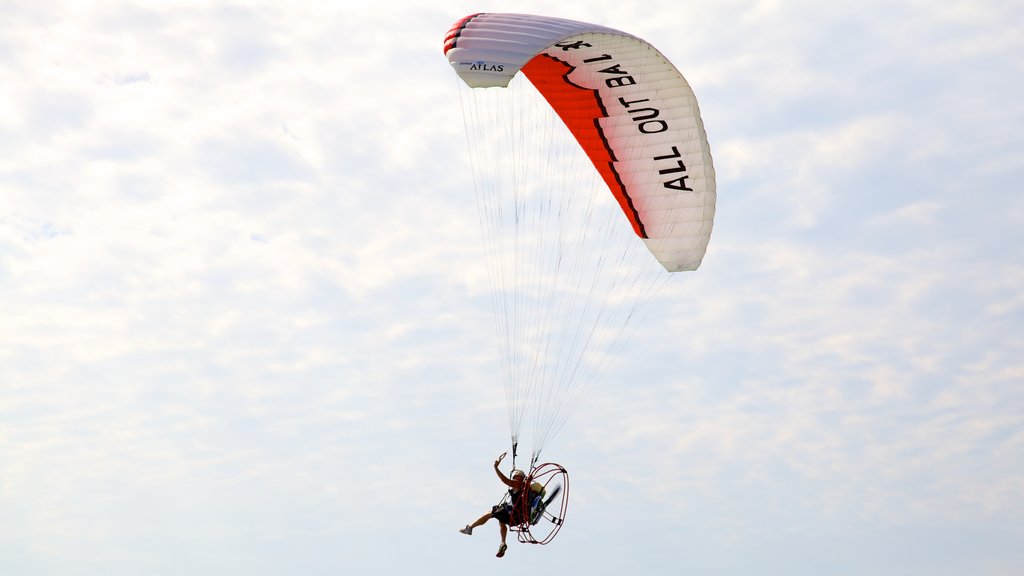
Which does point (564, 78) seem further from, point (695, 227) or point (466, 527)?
point (466, 527)

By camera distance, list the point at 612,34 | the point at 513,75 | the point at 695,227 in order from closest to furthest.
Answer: the point at 513,75
the point at 612,34
the point at 695,227

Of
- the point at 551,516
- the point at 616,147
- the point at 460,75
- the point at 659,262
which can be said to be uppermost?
the point at 460,75

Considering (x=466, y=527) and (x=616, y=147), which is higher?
(x=616, y=147)

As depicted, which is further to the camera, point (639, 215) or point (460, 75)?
point (639, 215)

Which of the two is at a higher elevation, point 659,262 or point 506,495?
point 659,262

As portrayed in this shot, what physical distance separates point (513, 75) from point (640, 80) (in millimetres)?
3357

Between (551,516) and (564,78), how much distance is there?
7.42 metres

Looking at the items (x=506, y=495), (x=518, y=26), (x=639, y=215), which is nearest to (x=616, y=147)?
(x=639, y=215)

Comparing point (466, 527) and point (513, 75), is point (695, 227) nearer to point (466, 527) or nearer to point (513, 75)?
point (513, 75)

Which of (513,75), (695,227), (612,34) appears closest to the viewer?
(513,75)

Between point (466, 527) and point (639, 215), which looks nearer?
point (466, 527)

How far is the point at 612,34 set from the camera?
2269 cm

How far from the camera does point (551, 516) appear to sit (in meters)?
23.4

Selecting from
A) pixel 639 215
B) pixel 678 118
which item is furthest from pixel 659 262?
pixel 678 118
